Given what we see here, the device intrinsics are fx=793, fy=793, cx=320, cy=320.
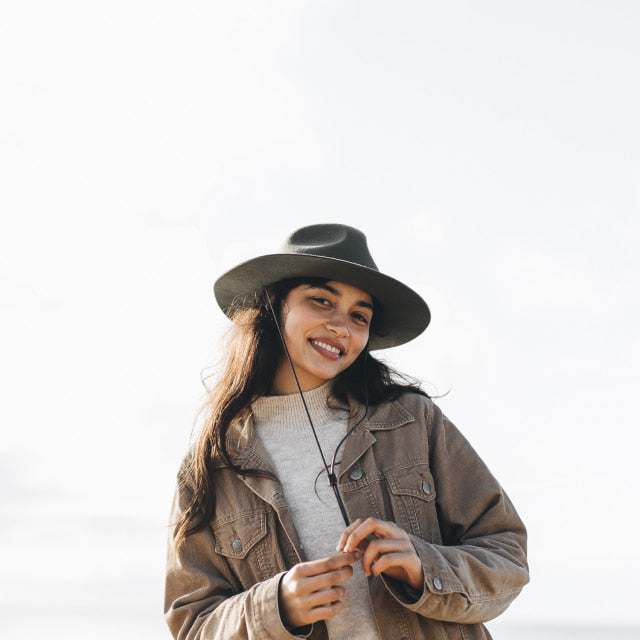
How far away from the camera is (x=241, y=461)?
2875 millimetres

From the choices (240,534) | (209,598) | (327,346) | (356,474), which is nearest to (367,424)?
(356,474)

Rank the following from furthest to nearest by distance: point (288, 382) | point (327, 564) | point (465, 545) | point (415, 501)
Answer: point (288, 382) → point (415, 501) → point (465, 545) → point (327, 564)

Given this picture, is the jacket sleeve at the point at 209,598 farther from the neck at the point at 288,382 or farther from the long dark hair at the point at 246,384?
the neck at the point at 288,382

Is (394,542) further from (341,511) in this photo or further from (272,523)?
(272,523)

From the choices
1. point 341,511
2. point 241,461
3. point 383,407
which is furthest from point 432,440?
point 241,461

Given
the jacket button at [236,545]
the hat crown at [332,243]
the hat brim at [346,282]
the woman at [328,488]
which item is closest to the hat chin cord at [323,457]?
the woman at [328,488]

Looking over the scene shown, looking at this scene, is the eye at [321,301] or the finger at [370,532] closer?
the finger at [370,532]

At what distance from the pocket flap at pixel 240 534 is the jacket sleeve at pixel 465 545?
1.75 feet

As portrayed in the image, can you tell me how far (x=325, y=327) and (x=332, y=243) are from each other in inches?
14.0

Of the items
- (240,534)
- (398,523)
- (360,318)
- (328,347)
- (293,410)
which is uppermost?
(360,318)

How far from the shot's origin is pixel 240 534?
2.75 meters

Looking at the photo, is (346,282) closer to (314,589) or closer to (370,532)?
(370,532)

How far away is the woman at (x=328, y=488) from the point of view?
7.93ft

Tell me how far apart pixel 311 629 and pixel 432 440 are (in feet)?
2.78
